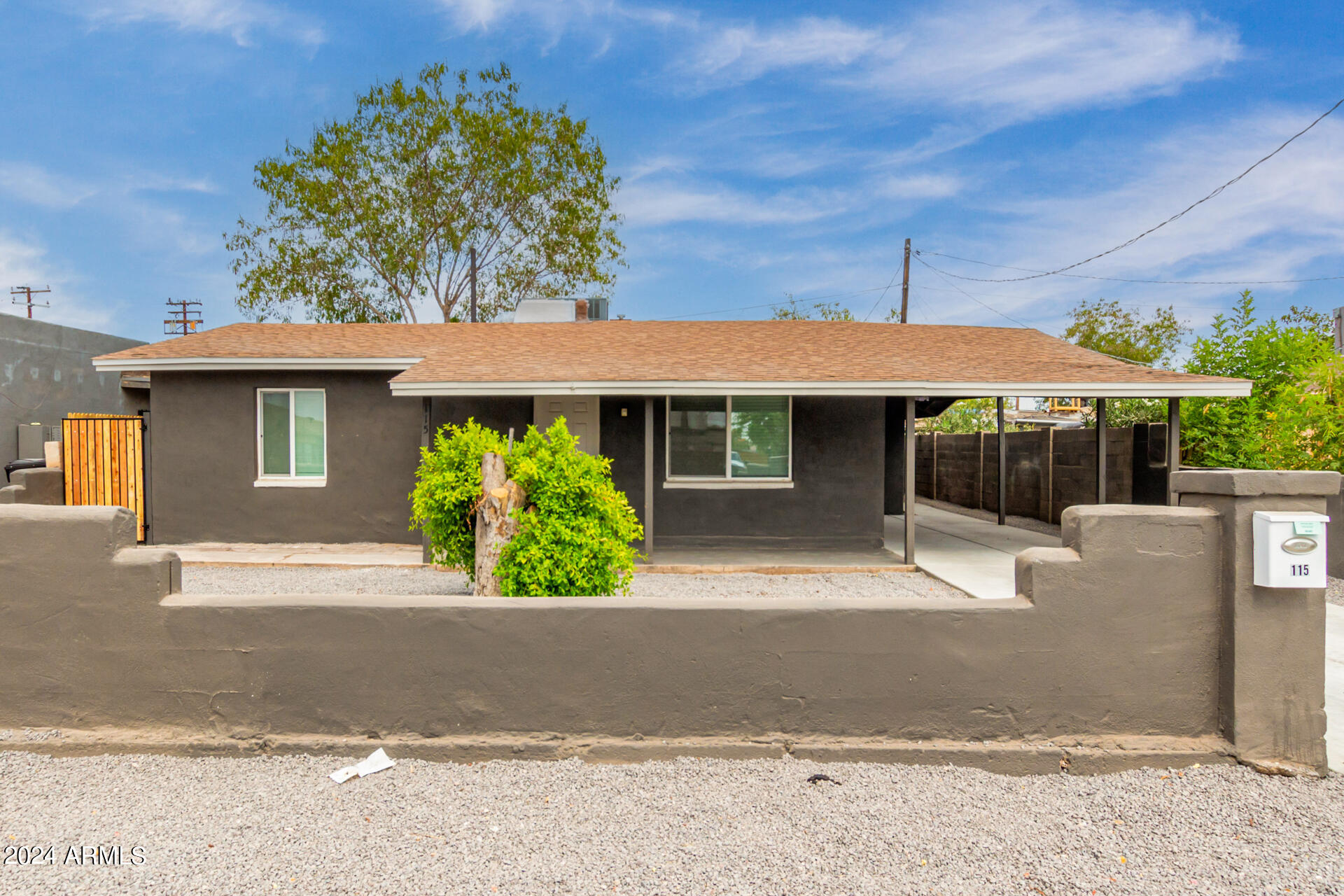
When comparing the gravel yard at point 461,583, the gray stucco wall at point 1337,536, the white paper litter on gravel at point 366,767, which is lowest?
the gravel yard at point 461,583

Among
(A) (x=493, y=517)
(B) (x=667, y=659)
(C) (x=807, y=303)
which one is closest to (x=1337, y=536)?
(B) (x=667, y=659)

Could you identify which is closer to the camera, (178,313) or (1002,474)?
(1002,474)

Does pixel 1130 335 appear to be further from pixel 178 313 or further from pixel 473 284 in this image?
pixel 178 313

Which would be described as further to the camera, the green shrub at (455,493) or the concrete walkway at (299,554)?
the concrete walkway at (299,554)

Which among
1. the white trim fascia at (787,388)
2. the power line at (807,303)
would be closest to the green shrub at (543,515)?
the white trim fascia at (787,388)

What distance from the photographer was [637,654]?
331 cm

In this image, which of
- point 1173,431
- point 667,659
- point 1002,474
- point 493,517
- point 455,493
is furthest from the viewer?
point 1002,474

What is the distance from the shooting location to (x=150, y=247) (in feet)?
72.3

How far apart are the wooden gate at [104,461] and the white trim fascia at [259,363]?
2.94 ft

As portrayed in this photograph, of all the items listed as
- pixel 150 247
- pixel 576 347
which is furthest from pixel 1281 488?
pixel 150 247

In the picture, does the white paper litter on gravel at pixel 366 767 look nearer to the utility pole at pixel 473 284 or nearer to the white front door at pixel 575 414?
the white front door at pixel 575 414

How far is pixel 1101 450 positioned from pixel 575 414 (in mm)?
7693

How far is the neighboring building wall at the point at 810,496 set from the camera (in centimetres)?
955

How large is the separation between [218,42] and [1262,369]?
88.6 feet
